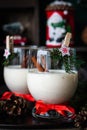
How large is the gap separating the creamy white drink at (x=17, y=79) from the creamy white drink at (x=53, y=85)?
0.11 m

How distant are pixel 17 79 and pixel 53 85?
18 cm

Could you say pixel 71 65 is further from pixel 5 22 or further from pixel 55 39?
pixel 5 22

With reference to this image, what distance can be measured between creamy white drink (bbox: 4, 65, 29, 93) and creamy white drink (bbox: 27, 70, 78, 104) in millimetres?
112

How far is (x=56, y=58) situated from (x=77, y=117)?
0.17 metres

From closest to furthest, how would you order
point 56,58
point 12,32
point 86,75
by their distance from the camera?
point 56,58 → point 86,75 → point 12,32

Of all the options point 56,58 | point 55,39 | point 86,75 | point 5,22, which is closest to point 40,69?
point 56,58

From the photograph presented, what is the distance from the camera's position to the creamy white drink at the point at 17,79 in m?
0.97

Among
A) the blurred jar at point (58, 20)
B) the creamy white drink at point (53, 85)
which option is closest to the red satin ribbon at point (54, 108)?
the creamy white drink at point (53, 85)

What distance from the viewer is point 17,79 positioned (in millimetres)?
972

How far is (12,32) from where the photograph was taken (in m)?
2.04

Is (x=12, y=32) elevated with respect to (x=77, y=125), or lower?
elevated

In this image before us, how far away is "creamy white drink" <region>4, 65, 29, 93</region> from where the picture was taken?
0.97 meters

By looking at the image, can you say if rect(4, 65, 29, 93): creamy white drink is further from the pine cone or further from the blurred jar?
the blurred jar

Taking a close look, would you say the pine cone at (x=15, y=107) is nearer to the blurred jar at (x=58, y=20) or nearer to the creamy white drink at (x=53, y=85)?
the creamy white drink at (x=53, y=85)
